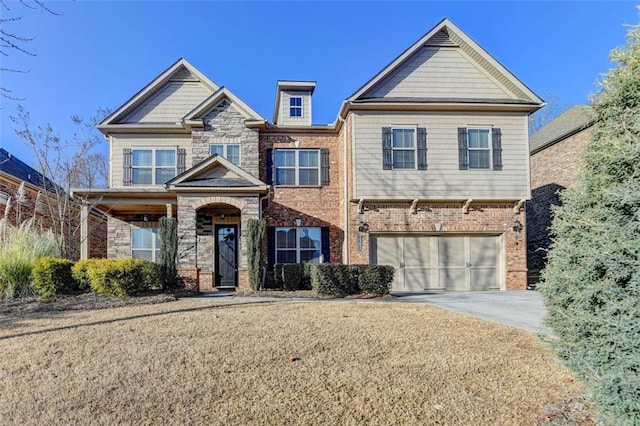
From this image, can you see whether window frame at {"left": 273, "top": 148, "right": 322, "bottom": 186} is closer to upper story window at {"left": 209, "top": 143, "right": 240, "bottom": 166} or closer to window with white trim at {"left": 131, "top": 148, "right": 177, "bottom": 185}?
upper story window at {"left": 209, "top": 143, "right": 240, "bottom": 166}

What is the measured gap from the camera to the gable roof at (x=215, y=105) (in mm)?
14180

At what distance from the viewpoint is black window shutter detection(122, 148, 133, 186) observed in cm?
1441

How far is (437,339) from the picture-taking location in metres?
5.73

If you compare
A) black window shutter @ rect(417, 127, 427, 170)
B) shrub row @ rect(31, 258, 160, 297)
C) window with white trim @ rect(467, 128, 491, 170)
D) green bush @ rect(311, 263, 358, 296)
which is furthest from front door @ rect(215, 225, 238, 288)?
window with white trim @ rect(467, 128, 491, 170)

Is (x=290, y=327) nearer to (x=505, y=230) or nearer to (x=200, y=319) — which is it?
(x=200, y=319)

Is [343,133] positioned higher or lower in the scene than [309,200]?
higher

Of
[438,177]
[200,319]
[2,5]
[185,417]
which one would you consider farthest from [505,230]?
[2,5]

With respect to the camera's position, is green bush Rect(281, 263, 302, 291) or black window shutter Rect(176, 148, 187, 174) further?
black window shutter Rect(176, 148, 187, 174)

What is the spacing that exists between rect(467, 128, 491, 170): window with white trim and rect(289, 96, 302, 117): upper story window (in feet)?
20.7

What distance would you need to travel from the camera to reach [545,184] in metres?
17.5

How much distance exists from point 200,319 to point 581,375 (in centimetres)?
554

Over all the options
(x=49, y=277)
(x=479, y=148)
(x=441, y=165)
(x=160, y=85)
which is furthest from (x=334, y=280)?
(x=160, y=85)

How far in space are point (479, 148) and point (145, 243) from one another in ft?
39.2

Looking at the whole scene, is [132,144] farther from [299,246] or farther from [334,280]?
[334,280]
